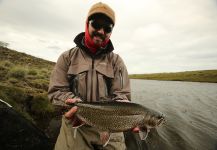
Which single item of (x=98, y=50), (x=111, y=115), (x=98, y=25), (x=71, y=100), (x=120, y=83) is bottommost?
(x=111, y=115)

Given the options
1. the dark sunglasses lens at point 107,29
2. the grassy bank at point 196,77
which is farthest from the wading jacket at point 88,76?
the grassy bank at point 196,77

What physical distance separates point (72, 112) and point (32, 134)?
8.58 ft

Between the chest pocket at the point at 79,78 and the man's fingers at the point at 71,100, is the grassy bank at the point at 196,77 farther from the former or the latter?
the man's fingers at the point at 71,100

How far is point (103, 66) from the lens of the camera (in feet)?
13.0

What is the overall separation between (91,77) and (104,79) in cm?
25

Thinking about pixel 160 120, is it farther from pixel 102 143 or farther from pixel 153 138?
pixel 153 138

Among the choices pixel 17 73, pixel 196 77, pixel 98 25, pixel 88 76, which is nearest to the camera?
pixel 88 76

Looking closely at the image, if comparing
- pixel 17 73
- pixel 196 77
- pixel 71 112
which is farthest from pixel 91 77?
pixel 196 77

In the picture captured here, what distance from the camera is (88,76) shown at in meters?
Answer: 3.85

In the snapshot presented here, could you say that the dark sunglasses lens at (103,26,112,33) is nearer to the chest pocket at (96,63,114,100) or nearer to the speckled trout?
the chest pocket at (96,63,114,100)

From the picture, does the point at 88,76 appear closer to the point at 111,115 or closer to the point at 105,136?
the point at 111,115

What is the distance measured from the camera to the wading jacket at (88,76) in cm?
380

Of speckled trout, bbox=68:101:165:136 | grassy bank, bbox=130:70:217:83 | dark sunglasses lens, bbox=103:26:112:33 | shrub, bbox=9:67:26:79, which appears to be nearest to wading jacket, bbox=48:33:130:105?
dark sunglasses lens, bbox=103:26:112:33

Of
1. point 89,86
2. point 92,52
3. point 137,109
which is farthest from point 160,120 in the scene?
point 92,52
